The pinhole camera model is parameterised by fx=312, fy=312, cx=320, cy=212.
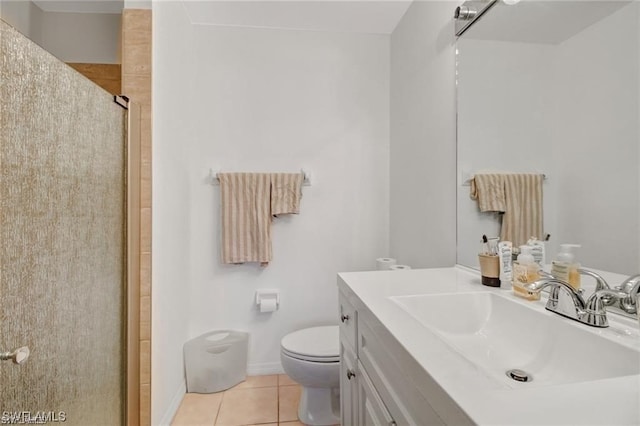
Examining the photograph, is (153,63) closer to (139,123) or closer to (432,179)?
(139,123)

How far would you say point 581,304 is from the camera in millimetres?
752

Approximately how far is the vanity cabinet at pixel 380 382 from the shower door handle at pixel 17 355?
0.89 m

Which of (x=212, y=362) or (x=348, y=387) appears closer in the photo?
(x=348, y=387)

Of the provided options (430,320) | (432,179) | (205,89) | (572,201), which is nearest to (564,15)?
(572,201)

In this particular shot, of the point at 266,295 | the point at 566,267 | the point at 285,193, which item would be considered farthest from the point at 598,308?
the point at 266,295

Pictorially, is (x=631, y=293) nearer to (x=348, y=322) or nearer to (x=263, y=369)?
(x=348, y=322)

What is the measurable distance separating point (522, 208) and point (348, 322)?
0.73m

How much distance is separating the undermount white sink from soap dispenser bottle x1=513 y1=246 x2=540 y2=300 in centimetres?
6

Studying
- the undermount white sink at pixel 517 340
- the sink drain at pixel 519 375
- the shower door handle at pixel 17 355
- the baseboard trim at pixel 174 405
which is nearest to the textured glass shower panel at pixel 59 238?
the shower door handle at pixel 17 355

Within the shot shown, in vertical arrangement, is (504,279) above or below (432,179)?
below

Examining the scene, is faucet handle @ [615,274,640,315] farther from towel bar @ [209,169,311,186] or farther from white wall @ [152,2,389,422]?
towel bar @ [209,169,311,186]

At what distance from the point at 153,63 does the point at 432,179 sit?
1.47 m

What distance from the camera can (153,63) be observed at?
4.76ft

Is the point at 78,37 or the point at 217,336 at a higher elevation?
the point at 78,37
